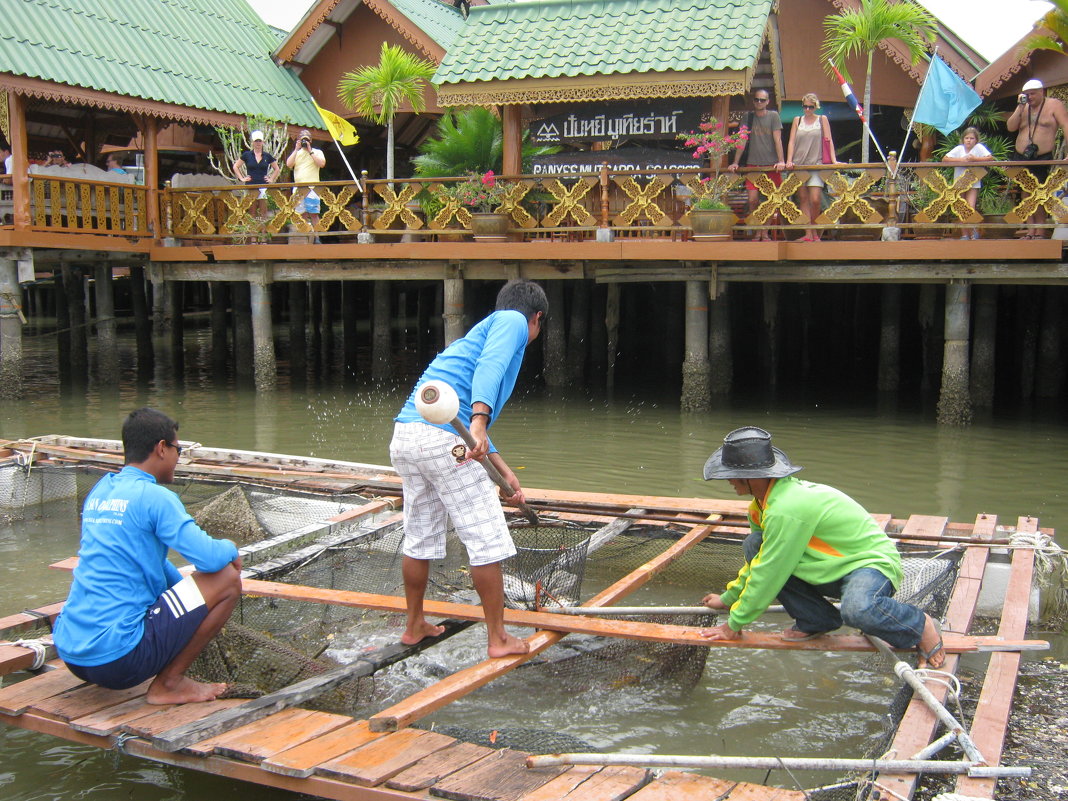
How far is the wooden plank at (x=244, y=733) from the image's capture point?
375 cm

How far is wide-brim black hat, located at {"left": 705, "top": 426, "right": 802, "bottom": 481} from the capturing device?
13.4ft

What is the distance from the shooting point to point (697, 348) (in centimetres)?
1282

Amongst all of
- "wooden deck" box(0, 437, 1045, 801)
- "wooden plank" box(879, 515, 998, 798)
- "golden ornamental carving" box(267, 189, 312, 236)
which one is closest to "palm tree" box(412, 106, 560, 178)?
"golden ornamental carving" box(267, 189, 312, 236)

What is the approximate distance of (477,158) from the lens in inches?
588

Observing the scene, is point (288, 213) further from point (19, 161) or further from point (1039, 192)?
point (1039, 192)

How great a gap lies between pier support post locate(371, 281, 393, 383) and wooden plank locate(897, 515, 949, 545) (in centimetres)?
1120

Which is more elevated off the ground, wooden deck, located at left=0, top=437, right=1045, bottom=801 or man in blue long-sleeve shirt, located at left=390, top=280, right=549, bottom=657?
man in blue long-sleeve shirt, located at left=390, top=280, right=549, bottom=657

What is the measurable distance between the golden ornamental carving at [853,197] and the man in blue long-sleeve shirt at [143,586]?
29.5 ft

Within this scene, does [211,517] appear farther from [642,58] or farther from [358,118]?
[358,118]

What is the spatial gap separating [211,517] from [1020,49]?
12.0 meters

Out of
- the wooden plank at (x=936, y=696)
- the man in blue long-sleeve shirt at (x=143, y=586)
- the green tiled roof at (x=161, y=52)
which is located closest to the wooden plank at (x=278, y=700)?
the man in blue long-sleeve shirt at (x=143, y=586)

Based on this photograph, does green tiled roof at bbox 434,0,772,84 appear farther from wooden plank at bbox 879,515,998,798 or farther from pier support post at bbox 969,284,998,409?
wooden plank at bbox 879,515,998,798

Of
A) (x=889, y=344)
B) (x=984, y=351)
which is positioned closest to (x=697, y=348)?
(x=889, y=344)

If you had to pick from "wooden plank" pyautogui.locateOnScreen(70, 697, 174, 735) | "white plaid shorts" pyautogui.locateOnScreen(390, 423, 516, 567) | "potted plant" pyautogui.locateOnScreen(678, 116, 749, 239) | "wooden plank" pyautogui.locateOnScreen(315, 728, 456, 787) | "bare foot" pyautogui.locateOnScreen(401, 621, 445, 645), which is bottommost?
"wooden plank" pyautogui.locateOnScreen(315, 728, 456, 787)
